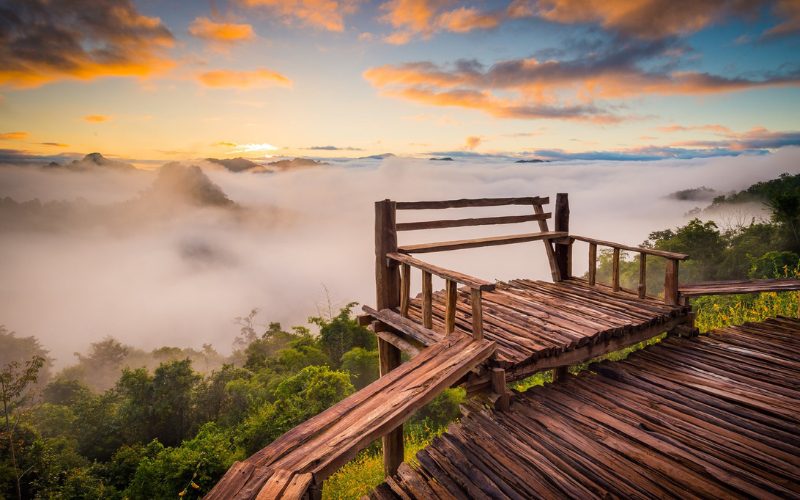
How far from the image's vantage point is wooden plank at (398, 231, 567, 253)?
580cm

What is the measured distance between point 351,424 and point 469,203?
4.52 metres

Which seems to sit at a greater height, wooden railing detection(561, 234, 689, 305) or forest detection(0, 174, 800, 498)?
wooden railing detection(561, 234, 689, 305)

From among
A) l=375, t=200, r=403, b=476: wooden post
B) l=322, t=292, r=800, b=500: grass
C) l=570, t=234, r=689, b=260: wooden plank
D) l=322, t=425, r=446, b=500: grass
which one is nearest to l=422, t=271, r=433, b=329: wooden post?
l=375, t=200, r=403, b=476: wooden post

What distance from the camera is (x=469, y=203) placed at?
6.57 m

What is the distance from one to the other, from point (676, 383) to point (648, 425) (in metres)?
1.27

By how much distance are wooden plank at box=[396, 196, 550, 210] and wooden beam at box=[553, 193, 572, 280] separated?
44cm

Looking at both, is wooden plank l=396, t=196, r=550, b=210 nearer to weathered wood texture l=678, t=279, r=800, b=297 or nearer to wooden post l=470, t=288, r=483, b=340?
wooden post l=470, t=288, r=483, b=340

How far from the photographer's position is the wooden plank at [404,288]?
5344 mm

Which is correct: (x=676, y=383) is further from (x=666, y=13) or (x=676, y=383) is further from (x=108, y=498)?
(x=108, y=498)

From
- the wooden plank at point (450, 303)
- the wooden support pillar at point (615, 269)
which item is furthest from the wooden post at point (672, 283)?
the wooden plank at point (450, 303)

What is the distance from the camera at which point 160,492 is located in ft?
43.3

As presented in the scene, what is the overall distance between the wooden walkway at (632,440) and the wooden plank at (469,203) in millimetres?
3090

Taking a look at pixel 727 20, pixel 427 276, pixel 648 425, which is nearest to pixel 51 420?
pixel 427 276

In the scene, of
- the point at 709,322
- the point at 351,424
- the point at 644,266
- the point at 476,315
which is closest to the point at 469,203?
the point at 476,315
